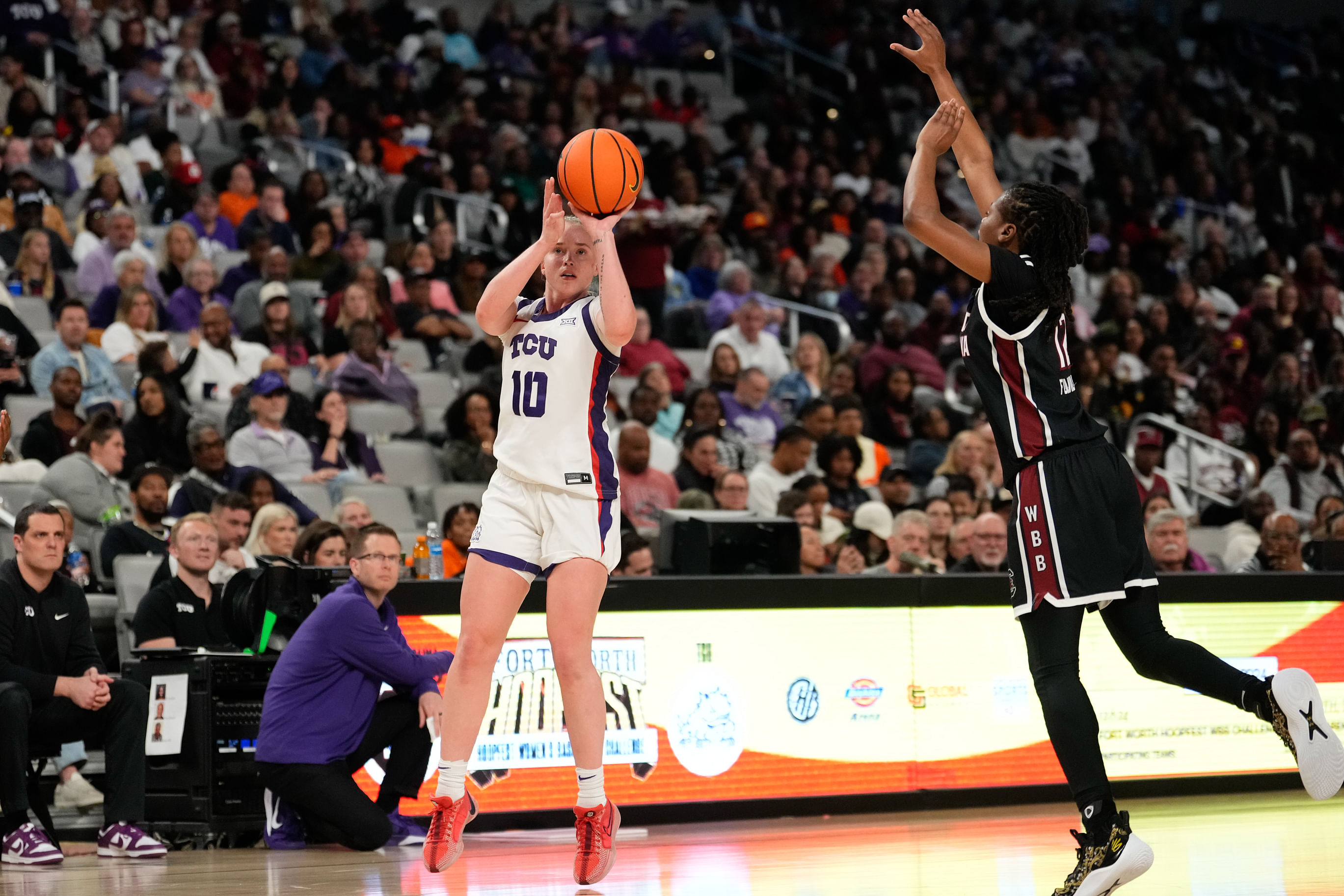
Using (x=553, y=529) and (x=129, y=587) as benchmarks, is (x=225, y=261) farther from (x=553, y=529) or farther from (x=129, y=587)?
(x=553, y=529)

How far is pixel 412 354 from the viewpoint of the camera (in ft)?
41.3

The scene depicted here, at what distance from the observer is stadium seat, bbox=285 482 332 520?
1015cm

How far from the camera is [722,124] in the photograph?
736 inches

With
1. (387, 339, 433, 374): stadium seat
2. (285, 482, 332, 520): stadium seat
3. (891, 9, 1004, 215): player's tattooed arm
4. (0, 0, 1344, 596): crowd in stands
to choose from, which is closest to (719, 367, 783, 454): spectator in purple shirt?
(0, 0, 1344, 596): crowd in stands

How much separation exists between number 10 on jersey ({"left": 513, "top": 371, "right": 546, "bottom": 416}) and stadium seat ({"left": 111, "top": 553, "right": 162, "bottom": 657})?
3571mm

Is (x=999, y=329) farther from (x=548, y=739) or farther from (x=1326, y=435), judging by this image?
(x=1326, y=435)

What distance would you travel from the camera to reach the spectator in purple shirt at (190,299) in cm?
1177

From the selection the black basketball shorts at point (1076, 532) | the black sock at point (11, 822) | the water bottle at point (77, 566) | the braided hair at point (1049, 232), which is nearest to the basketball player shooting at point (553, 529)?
the braided hair at point (1049, 232)

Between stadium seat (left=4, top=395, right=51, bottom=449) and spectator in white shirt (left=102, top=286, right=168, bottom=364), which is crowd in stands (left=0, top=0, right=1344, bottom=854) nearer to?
spectator in white shirt (left=102, top=286, right=168, bottom=364)

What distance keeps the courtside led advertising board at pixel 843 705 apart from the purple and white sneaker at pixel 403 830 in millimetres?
90

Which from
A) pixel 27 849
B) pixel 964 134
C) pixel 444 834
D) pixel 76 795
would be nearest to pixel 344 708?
pixel 27 849

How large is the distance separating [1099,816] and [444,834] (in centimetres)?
195

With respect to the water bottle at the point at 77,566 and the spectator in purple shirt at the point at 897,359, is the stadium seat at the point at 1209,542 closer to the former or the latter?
the spectator in purple shirt at the point at 897,359

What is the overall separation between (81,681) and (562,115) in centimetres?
1080
